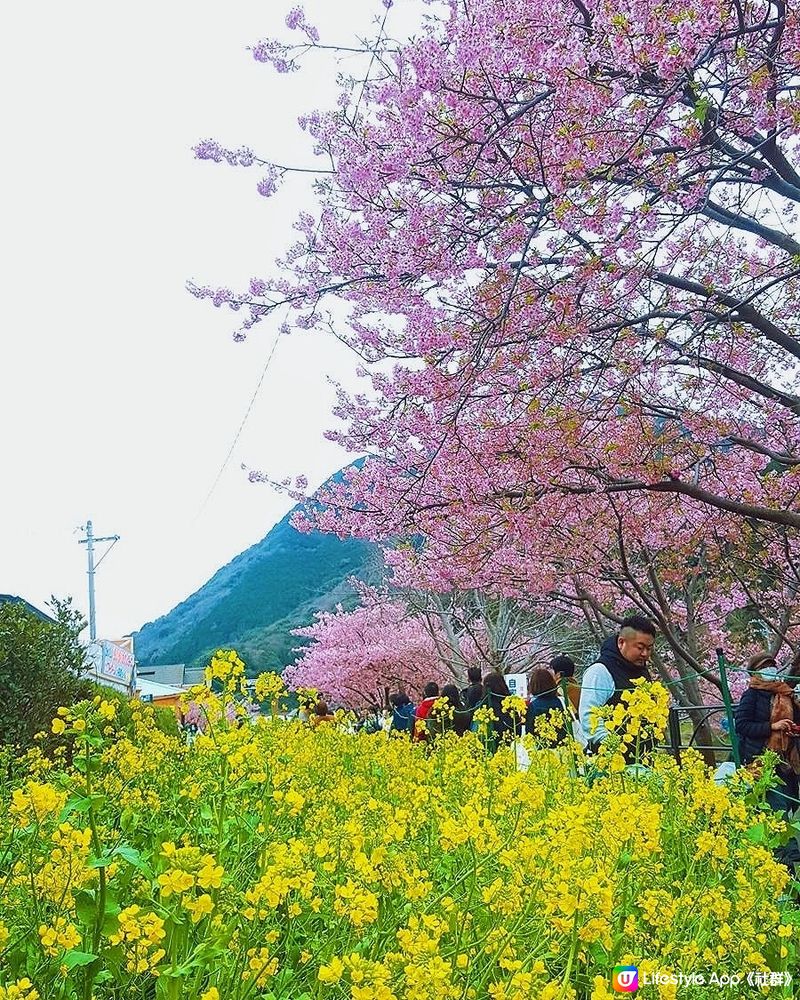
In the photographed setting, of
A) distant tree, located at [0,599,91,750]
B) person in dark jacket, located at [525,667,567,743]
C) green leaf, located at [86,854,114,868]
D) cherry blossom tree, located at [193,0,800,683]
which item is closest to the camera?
green leaf, located at [86,854,114,868]

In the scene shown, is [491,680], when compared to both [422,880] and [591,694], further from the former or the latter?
[422,880]

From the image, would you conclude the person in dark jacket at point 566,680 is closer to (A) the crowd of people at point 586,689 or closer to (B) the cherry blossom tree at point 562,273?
(A) the crowd of people at point 586,689

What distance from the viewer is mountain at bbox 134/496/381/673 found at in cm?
4788

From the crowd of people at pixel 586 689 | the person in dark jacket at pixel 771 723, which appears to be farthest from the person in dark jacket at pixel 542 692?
the person in dark jacket at pixel 771 723

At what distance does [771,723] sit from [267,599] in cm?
5171

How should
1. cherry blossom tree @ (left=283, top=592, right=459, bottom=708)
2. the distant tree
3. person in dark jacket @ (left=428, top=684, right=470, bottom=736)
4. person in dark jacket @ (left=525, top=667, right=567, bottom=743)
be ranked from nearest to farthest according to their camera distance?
1. the distant tree
2. person in dark jacket @ (left=428, top=684, right=470, bottom=736)
3. person in dark jacket @ (left=525, top=667, right=567, bottom=743)
4. cherry blossom tree @ (left=283, top=592, right=459, bottom=708)

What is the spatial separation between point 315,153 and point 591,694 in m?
3.98

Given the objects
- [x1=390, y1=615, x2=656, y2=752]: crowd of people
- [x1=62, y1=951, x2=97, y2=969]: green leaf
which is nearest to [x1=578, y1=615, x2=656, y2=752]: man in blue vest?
[x1=390, y1=615, x2=656, y2=752]: crowd of people

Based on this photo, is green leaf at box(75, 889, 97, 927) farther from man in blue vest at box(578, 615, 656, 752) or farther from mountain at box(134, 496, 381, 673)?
mountain at box(134, 496, 381, 673)

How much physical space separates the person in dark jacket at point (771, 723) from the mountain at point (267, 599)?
37311 millimetres

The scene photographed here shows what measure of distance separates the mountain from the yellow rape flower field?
39.8 m

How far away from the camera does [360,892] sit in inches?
74.2

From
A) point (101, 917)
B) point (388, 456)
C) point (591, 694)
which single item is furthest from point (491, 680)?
point (101, 917)

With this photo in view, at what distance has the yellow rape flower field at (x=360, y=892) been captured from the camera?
1.85 m
